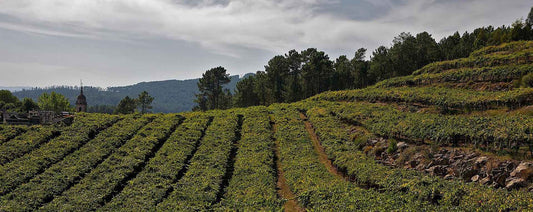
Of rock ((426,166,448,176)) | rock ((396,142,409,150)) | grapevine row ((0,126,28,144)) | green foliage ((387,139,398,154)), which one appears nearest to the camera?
rock ((426,166,448,176))

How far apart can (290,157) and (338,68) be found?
262 feet

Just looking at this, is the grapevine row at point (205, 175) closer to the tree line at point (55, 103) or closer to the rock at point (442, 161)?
the rock at point (442, 161)

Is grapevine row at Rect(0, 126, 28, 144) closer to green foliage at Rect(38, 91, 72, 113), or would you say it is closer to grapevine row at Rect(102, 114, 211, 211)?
grapevine row at Rect(102, 114, 211, 211)

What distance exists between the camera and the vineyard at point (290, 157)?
21359mm

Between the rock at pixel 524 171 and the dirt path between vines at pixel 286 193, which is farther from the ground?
the rock at pixel 524 171

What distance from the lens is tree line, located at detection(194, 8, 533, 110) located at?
8519 cm

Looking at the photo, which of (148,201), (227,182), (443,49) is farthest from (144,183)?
(443,49)

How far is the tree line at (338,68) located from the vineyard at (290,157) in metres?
36.8

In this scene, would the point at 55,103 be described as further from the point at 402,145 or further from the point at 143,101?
the point at 402,145

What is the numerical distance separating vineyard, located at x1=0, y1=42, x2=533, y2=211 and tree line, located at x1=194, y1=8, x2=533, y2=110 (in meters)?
36.8

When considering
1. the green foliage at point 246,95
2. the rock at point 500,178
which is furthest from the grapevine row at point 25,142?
the green foliage at point 246,95

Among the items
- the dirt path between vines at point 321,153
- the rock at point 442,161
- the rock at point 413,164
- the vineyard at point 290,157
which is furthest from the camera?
the dirt path between vines at point 321,153

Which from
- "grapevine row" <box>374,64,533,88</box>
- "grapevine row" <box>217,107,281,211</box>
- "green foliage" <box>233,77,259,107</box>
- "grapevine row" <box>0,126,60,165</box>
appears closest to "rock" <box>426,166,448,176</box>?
"grapevine row" <box>217,107,281,211</box>

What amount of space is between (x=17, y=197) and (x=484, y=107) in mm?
46726
